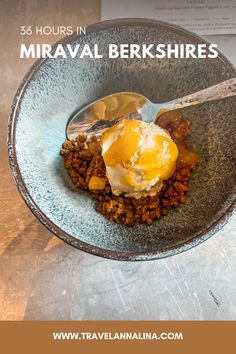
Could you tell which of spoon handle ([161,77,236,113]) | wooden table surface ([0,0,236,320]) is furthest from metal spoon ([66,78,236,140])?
wooden table surface ([0,0,236,320])

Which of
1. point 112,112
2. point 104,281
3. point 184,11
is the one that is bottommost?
point 104,281

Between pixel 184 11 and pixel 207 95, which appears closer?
pixel 207 95

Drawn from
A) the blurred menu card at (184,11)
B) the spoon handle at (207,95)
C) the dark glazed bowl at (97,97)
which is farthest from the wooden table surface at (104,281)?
the blurred menu card at (184,11)

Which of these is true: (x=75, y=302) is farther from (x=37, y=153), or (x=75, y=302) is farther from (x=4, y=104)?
(x=4, y=104)

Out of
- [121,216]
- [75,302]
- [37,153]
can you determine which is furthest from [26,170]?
[75,302]

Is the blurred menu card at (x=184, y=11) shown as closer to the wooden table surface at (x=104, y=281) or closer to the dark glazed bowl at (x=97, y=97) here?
the dark glazed bowl at (x=97, y=97)

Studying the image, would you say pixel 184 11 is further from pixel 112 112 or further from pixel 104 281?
pixel 104 281

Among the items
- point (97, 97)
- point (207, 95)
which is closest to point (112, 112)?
point (97, 97)
